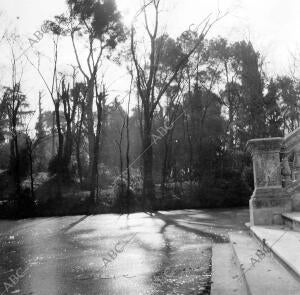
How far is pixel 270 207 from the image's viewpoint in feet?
24.9

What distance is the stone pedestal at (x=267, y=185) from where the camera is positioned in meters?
7.57

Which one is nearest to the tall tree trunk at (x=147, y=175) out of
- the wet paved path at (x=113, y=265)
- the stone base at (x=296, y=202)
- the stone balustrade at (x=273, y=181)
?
the wet paved path at (x=113, y=265)

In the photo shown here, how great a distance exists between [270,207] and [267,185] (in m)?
0.44

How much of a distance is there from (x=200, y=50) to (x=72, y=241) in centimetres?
2902

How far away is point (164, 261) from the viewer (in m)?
6.37

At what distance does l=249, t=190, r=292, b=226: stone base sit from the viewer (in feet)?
24.7

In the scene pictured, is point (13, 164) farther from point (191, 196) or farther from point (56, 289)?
point (56, 289)

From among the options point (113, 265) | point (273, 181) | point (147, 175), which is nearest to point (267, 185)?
point (273, 181)

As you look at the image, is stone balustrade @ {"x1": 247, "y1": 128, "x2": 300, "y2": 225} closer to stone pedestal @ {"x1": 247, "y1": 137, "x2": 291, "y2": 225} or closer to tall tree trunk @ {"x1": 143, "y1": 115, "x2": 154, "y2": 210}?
stone pedestal @ {"x1": 247, "y1": 137, "x2": 291, "y2": 225}

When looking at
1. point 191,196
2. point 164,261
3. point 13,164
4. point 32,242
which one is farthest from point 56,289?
point 13,164

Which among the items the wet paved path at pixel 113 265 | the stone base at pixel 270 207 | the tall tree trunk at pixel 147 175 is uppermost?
the tall tree trunk at pixel 147 175

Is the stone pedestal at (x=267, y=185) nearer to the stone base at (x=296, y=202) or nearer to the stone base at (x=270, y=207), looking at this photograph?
the stone base at (x=270, y=207)

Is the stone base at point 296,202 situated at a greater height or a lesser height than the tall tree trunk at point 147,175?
lesser

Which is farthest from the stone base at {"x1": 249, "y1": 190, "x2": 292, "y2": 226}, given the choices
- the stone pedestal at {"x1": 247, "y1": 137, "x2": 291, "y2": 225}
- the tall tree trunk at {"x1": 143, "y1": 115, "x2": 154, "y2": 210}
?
the tall tree trunk at {"x1": 143, "y1": 115, "x2": 154, "y2": 210}
